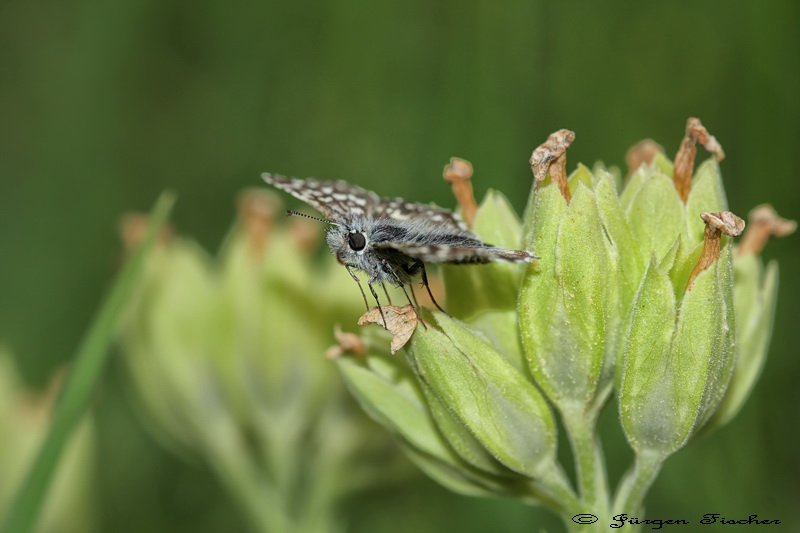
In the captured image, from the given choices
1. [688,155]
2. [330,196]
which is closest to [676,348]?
[688,155]

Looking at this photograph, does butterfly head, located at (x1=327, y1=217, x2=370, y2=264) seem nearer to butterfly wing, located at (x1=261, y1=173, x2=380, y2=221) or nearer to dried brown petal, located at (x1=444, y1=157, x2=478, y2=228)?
butterfly wing, located at (x1=261, y1=173, x2=380, y2=221)

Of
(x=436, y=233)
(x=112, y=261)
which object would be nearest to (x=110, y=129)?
(x=112, y=261)

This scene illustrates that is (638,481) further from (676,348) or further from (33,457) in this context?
(33,457)

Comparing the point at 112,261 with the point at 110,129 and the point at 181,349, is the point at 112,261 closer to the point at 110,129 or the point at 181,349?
the point at 110,129

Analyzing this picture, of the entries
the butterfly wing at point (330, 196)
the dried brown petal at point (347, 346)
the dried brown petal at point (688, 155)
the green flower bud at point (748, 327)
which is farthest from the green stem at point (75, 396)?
the green flower bud at point (748, 327)

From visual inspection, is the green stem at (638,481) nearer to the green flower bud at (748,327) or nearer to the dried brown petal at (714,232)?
the green flower bud at (748,327)

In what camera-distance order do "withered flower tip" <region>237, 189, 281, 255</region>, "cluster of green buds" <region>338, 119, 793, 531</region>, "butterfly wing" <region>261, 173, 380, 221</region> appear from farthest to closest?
"withered flower tip" <region>237, 189, 281, 255</region> < "butterfly wing" <region>261, 173, 380, 221</region> < "cluster of green buds" <region>338, 119, 793, 531</region>

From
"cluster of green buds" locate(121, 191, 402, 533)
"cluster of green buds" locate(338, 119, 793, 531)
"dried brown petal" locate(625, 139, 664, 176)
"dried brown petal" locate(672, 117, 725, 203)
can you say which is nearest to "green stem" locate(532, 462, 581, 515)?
"cluster of green buds" locate(338, 119, 793, 531)
